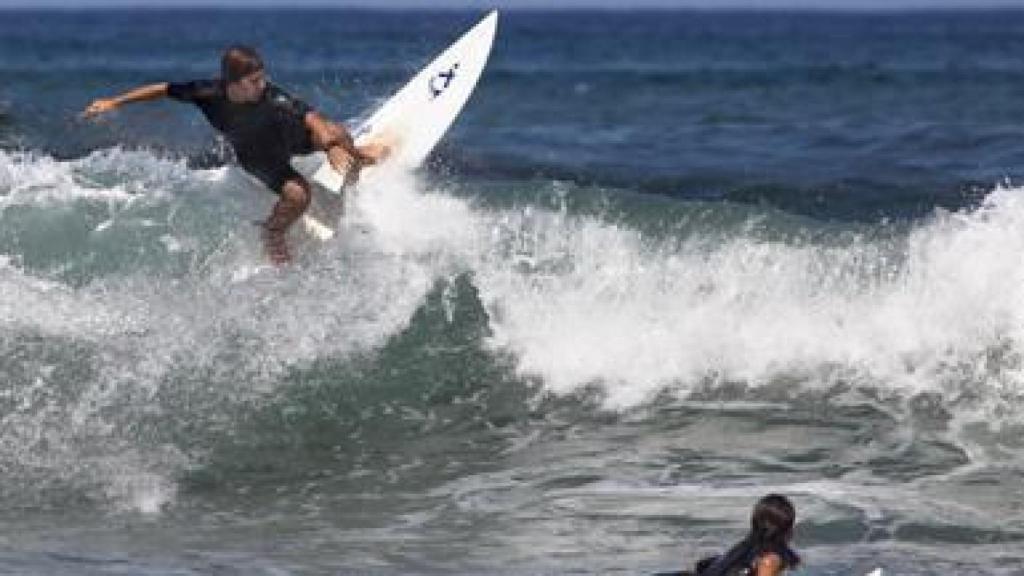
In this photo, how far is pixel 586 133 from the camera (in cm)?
2814

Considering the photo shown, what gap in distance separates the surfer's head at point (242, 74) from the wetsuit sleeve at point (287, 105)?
12 centimetres

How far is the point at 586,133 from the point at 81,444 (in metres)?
18.2

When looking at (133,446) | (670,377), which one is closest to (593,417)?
(670,377)

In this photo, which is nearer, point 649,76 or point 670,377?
point 670,377

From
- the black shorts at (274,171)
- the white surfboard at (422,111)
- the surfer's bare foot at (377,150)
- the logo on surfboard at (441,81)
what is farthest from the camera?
the logo on surfboard at (441,81)

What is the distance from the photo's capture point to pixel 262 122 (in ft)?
35.1

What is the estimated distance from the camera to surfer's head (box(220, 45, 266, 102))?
1034 cm

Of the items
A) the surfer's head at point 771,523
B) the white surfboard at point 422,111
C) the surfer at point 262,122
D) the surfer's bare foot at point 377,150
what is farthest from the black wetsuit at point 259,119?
the surfer's head at point 771,523

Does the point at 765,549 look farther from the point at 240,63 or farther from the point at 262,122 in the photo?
the point at 262,122

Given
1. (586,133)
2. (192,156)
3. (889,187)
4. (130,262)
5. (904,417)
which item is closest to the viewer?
(904,417)

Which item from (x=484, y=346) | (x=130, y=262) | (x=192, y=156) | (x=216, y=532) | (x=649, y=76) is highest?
(x=649, y=76)

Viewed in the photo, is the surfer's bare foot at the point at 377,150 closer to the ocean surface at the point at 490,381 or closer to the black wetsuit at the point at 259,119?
the ocean surface at the point at 490,381

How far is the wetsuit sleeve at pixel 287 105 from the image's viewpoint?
10.6 metres

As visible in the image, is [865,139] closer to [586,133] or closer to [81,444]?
[586,133]
